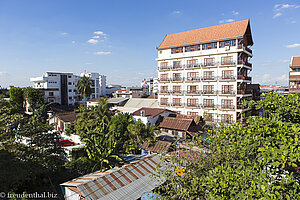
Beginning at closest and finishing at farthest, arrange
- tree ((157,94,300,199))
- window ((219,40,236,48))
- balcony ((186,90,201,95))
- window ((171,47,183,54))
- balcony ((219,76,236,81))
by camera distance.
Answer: tree ((157,94,300,199)) < window ((219,40,236,48)) < balcony ((219,76,236,81)) < balcony ((186,90,201,95)) < window ((171,47,183,54))

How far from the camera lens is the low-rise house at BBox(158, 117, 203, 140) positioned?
1152 inches

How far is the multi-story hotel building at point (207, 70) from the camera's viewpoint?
123 feet

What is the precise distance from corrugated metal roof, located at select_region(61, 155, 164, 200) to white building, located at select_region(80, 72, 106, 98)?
84792 mm

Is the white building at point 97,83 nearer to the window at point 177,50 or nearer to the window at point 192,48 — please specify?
the window at point 177,50

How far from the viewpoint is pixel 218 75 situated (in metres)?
39.2

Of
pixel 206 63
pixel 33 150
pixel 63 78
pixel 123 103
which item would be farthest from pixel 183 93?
pixel 63 78

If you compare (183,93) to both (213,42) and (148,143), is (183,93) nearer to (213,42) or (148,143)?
(213,42)

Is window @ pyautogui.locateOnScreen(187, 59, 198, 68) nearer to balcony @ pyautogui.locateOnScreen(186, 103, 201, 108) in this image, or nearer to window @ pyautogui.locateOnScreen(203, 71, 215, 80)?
window @ pyautogui.locateOnScreen(203, 71, 215, 80)

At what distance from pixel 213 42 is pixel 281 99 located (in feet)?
117

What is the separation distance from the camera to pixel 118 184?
1374 cm

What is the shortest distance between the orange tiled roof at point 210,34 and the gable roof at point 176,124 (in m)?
20.5

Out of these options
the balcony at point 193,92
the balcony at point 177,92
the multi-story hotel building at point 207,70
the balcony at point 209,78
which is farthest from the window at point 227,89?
the balcony at point 177,92

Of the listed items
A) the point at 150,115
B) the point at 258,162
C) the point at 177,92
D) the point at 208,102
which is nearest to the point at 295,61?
the point at 208,102

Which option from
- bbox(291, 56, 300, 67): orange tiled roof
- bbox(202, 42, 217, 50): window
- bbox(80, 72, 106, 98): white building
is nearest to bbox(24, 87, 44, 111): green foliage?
bbox(80, 72, 106, 98): white building
